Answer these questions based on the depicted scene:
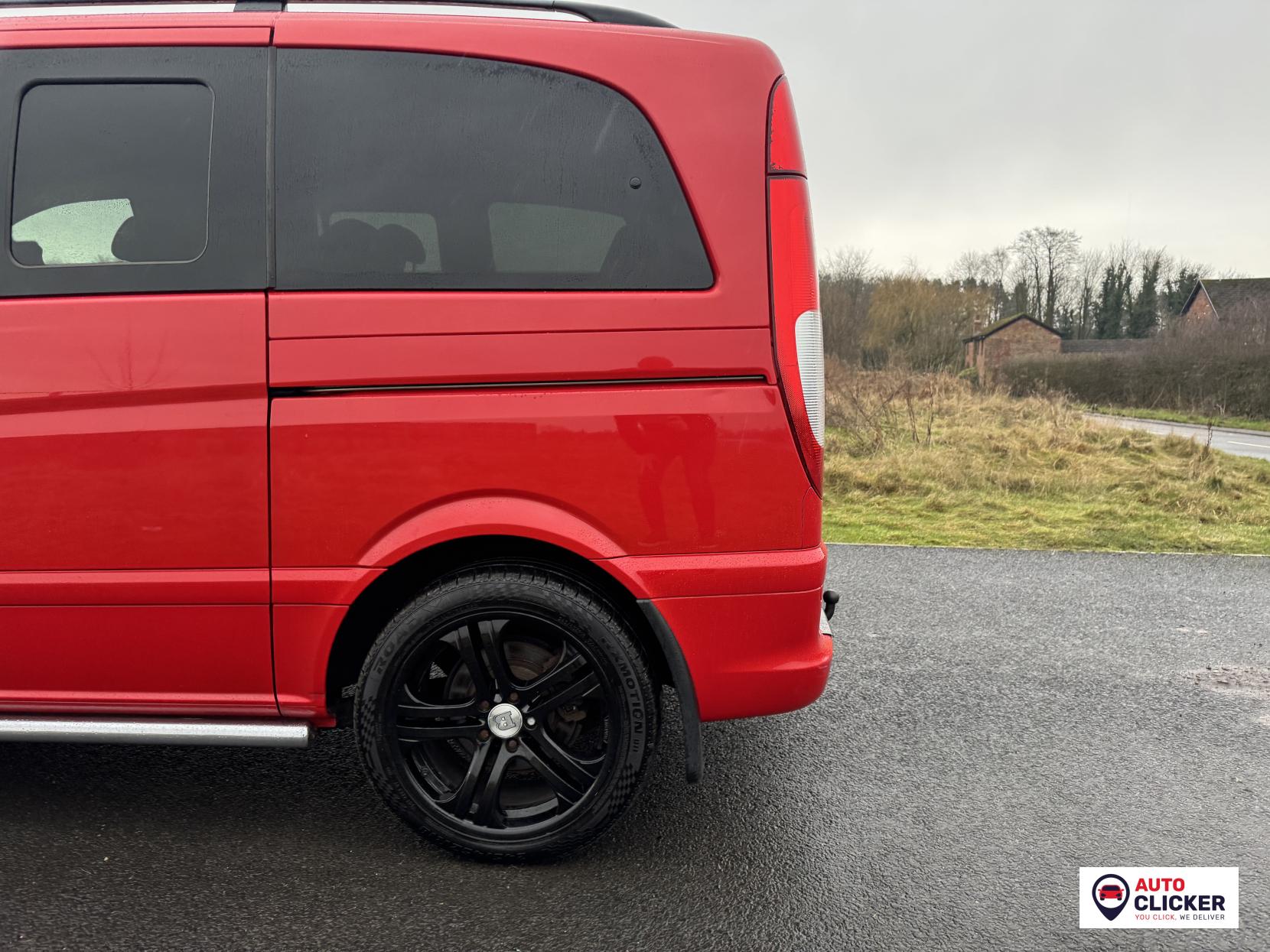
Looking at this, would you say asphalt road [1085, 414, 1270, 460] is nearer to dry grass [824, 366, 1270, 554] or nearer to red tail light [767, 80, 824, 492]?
dry grass [824, 366, 1270, 554]

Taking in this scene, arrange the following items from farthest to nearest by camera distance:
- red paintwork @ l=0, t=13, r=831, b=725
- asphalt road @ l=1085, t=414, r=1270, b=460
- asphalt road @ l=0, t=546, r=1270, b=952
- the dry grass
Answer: asphalt road @ l=1085, t=414, r=1270, b=460 → the dry grass → red paintwork @ l=0, t=13, r=831, b=725 → asphalt road @ l=0, t=546, r=1270, b=952

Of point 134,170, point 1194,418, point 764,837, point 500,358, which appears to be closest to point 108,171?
point 134,170

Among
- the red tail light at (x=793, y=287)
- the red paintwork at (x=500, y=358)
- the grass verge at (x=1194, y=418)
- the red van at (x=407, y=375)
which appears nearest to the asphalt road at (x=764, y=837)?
the red van at (x=407, y=375)

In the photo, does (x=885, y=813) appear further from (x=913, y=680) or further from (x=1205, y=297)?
(x=1205, y=297)

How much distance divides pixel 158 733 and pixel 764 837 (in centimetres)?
168

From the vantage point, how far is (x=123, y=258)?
2379 mm

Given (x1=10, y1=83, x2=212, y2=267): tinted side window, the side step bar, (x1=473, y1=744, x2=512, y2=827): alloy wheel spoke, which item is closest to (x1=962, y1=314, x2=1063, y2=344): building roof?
(x1=473, y1=744, x2=512, y2=827): alloy wheel spoke

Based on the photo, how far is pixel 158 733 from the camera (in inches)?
95.9

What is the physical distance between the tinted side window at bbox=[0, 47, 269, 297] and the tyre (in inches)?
39.3

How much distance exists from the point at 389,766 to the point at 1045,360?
39267mm

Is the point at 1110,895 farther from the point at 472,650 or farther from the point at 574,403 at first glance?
the point at 574,403

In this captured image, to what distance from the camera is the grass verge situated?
24.6m

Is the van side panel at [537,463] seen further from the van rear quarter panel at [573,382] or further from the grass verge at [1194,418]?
the grass verge at [1194,418]

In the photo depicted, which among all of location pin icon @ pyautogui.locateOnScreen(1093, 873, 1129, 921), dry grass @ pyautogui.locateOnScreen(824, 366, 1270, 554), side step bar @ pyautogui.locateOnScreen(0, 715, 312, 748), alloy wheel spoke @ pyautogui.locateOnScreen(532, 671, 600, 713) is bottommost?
dry grass @ pyautogui.locateOnScreen(824, 366, 1270, 554)
